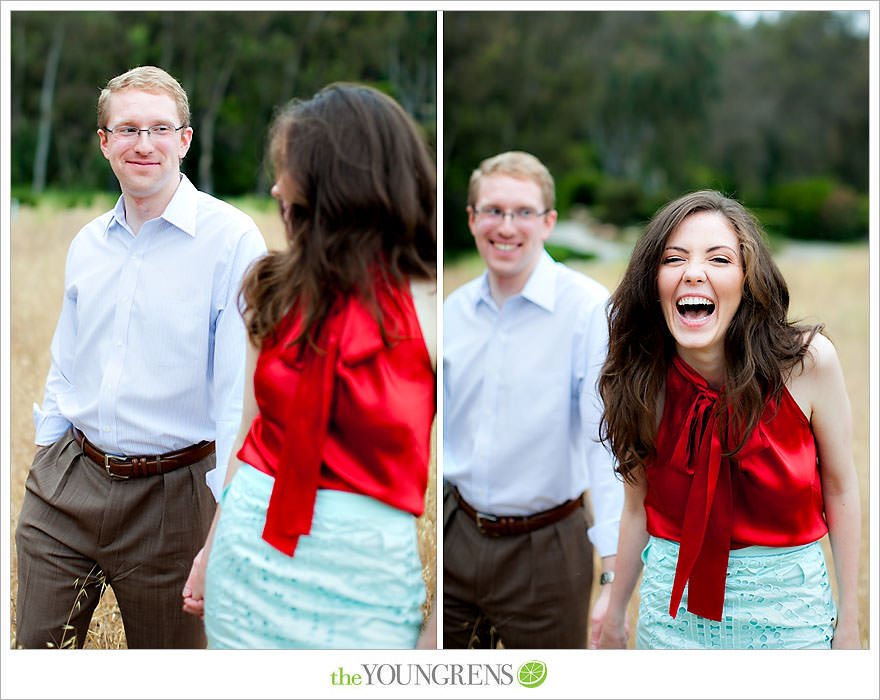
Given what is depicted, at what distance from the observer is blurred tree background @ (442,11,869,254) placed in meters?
3.55

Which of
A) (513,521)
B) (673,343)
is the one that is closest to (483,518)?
(513,521)

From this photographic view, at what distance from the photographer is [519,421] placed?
2945 mm

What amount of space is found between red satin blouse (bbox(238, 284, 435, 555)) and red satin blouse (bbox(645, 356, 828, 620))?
2.34ft

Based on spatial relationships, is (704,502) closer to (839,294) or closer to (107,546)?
(107,546)

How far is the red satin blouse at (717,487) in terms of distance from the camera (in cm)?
235

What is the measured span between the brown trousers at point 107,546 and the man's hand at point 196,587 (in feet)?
0.21

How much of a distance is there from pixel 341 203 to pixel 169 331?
72cm

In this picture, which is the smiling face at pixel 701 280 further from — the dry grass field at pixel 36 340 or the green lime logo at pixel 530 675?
the green lime logo at pixel 530 675

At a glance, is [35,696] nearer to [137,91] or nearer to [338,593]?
[338,593]

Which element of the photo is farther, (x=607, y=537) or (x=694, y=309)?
(x=607, y=537)

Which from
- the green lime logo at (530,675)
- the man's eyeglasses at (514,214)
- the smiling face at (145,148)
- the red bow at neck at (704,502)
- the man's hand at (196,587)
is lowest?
the green lime logo at (530,675)

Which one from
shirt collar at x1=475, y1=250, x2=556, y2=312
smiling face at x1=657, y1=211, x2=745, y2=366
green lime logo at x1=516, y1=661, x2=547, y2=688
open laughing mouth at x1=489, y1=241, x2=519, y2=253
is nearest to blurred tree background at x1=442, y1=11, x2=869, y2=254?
open laughing mouth at x1=489, y1=241, x2=519, y2=253

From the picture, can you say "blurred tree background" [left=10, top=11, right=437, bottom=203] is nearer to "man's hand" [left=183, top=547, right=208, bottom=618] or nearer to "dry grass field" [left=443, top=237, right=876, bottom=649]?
"man's hand" [left=183, top=547, right=208, bottom=618]

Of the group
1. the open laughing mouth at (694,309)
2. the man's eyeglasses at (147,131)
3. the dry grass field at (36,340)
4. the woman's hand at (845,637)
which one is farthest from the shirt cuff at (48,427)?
the woman's hand at (845,637)
